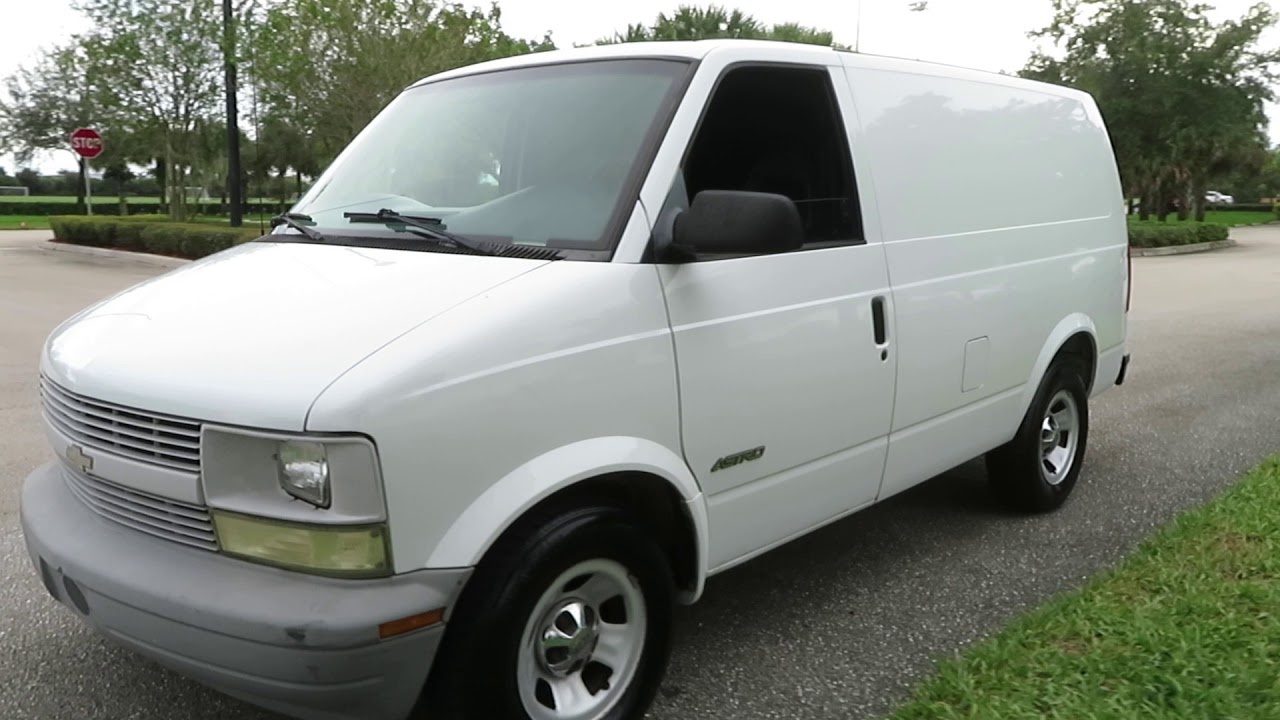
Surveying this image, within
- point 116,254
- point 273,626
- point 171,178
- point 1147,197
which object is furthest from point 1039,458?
point 1147,197

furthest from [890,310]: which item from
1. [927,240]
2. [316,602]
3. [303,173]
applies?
[303,173]

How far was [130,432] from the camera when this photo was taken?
2.63 m

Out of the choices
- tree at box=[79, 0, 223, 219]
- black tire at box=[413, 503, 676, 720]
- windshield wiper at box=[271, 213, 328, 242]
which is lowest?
black tire at box=[413, 503, 676, 720]

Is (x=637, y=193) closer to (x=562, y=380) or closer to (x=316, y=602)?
(x=562, y=380)

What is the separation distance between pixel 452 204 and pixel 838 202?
138cm

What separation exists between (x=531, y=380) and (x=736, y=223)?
756 millimetres

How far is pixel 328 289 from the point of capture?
2.87m

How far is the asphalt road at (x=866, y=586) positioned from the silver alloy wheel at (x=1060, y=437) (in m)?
0.22

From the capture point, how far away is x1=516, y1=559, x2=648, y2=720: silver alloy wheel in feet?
9.13

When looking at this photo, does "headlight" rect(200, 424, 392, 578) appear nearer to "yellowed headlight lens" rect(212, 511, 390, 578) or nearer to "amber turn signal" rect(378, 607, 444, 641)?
"yellowed headlight lens" rect(212, 511, 390, 578)

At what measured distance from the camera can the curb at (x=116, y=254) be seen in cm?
2012

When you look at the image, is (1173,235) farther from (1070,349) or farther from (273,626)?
(273,626)

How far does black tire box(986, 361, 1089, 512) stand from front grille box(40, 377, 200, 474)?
3770 millimetres

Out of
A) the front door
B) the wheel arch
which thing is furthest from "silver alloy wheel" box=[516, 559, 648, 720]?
the wheel arch
